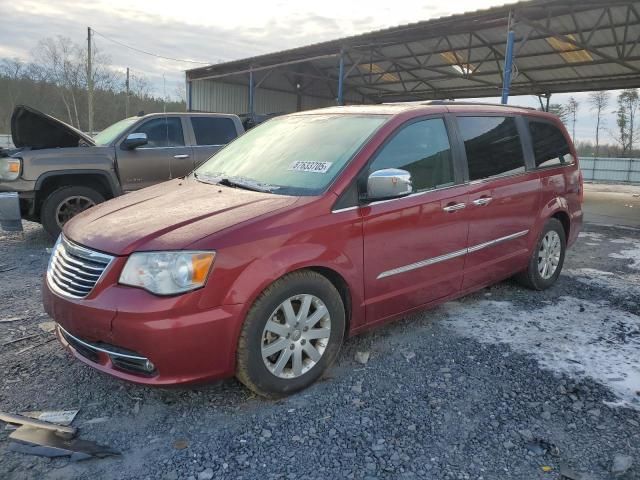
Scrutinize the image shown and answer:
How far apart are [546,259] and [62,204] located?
5863mm

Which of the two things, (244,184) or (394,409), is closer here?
(394,409)

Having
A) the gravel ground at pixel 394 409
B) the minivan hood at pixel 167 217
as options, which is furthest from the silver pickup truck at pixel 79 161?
the minivan hood at pixel 167 217

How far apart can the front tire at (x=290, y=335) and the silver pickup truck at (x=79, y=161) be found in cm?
446

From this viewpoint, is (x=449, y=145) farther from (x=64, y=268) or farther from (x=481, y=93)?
(x=481, y=93)

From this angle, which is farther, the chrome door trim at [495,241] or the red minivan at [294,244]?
the chrome door trim at [495,241]

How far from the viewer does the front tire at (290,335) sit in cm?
266

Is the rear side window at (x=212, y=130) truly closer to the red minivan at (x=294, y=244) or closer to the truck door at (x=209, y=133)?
the truck door at (x=209, y=133)

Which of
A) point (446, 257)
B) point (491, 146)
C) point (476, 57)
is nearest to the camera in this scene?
point (446, 257)

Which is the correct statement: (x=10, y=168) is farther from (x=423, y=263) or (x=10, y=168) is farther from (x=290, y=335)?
(x=423, y=263)

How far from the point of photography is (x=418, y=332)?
→ 12.6 ft

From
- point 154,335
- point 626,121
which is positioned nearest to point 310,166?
point 154,335

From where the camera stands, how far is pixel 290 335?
9.27 ft

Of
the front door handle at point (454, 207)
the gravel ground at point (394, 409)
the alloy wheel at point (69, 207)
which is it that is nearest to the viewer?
the gravel ground at point (394, 409)

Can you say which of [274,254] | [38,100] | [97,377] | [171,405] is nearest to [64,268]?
[97,377]
